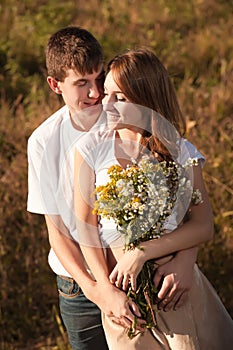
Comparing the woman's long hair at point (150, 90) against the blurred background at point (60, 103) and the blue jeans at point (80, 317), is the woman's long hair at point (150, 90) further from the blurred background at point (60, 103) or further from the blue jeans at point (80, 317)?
the blurred background at point (60, 103)

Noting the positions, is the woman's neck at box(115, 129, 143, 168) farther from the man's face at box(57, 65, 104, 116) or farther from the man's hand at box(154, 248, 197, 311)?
the man's hand at box(154, 248, 197, 311)

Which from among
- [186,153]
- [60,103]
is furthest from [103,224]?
[60,103]

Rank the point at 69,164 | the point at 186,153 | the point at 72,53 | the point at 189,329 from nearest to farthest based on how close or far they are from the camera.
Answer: the point at 189,329
the point at 186,153
the point at 69,164
the point at 72,53

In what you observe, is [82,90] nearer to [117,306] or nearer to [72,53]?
[72,53]

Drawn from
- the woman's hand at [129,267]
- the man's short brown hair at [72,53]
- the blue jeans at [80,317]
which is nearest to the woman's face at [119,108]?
the man's short brown hair at [72,53]

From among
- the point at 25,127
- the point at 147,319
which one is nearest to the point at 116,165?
the point at 147,319

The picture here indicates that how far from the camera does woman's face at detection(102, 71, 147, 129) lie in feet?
8.73

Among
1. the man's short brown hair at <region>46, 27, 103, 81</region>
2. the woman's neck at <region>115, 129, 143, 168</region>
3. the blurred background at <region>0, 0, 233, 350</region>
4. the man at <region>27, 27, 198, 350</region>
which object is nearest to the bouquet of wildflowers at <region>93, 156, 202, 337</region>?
the woman's neck at <region>115, 129, 143, 168</region>

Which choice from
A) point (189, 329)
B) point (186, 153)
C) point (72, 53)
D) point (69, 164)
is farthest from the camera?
point (72, 53)

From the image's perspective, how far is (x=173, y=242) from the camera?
260 centimetres

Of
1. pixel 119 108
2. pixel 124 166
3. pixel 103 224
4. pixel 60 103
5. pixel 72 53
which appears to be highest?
pixel 60 103

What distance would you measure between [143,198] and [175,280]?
0.33 meters

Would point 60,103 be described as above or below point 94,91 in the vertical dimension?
above

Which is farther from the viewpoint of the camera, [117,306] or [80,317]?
[80,317]
